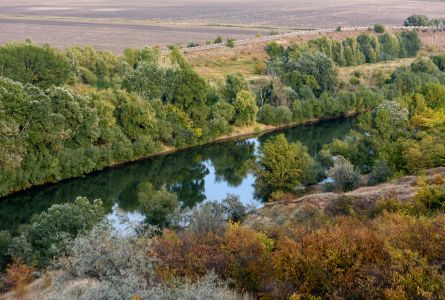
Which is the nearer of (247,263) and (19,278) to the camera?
(247,263)

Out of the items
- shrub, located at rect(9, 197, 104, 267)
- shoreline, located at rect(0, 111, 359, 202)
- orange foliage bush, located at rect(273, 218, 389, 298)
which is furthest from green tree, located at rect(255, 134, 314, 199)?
orange foliage bush, located at rect(273, 218, 389, 298)

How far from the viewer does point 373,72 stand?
89562 mm

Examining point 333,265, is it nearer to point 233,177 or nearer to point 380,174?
point 380,174

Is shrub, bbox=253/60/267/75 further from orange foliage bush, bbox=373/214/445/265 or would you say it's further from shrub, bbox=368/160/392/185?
orange foliage bush, bbox=373/214/445/265

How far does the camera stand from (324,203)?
34.6m

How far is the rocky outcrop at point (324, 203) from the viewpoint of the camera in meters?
31.6

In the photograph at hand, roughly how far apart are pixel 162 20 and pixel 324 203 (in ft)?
426

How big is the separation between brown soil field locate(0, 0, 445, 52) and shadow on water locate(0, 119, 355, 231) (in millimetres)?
53118

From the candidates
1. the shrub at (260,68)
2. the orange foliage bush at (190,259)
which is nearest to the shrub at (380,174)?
the orange foliage bush at (190,259)

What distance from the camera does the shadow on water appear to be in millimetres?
44906

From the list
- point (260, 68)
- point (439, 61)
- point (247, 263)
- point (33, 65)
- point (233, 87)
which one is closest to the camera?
point (247, 263)

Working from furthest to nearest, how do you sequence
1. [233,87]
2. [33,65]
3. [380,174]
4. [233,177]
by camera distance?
[233,87] → [33,65] → [233,177] → [380,174]

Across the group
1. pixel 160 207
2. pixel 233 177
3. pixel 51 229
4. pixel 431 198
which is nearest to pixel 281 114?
pixel 233 177

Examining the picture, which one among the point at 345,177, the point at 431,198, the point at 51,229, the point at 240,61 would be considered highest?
the point at 431,198
